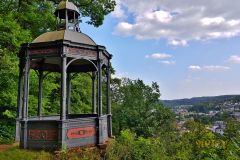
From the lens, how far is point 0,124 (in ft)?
58.7

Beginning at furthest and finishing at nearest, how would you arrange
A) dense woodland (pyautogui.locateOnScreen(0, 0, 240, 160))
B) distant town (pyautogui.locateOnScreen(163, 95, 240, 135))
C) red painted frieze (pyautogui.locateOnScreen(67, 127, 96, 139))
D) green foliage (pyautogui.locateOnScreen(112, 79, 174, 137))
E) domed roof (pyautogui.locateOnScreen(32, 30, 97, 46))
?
green foliage (pyautogui.locateOnScreen(112, 79, 174, 137)) → distant town (pyautogui.locateOnScreen(163, 95, 240, 135)) → domed roof (pyautogui.locateOnScreen(32, 30, 97, 46)) → red painted frieze (pyautogui.locateOnScreen(67, 127, 96, 139)) → dense woodland (pyautogui.locateOnScreen(0, 0, 240, 160))

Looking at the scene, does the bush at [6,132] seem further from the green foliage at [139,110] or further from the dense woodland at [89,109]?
the green foliage at [139,110]

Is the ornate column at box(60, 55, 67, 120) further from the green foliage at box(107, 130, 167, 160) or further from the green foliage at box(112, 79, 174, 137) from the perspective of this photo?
the green foliage at box(112, 79, 174, 137)

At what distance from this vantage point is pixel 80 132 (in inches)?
488

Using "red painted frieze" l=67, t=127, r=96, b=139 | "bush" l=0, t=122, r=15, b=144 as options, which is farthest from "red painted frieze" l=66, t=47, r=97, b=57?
"bush" l=0, t=122, r=15, b=144

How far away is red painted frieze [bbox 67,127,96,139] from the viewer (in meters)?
12.0

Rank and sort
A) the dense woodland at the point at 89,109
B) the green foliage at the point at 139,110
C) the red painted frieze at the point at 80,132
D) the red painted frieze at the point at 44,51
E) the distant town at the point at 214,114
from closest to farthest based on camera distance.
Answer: the dense woodland at the point at 89,109 < the red painted frieze at the point at 80,132 < the red painted frieze at the point at 44,51 < the distant town at the point at 214,114 < the green foliage at the point at 139,110

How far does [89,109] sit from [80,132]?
12.9 m

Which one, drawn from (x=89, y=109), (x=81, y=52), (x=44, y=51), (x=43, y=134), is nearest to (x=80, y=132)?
(x=43, y=134)

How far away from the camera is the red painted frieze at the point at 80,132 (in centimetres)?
1203

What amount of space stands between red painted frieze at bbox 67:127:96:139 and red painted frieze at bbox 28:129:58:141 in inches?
19.9

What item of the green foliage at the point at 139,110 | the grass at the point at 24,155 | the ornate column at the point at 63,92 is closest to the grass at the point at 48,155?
the grass at the point at 24,155

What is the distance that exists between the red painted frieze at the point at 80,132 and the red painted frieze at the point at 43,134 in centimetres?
51

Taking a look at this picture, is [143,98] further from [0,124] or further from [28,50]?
[28,50]
